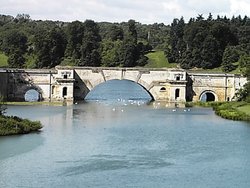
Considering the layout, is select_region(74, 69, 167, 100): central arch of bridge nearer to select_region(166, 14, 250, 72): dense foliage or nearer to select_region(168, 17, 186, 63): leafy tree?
select_region(166, 14, 250, 72): dense foliage

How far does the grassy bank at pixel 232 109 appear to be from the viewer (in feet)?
195

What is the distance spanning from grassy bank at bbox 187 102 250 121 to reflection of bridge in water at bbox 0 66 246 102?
12.2 ft

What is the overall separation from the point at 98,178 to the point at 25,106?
1429 inches

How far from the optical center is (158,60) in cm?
11250

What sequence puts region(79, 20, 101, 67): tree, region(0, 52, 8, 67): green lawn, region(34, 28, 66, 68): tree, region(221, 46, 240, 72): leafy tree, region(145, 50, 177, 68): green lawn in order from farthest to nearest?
1. region(145, 50, 177, 68): green lawn
2. region(0, 52, 8, 67): green lawn
3. region(79, 20, 101, 67): tree
4. region(34, 28, 66, 68): tree
5. region(221, 46, 240, 72): leafy tree

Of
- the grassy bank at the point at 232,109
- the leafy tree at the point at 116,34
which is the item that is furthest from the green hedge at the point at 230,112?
the leafy tree at the point at 116,34

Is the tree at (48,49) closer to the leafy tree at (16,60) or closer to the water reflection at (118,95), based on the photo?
the leafy tree at (16,60)

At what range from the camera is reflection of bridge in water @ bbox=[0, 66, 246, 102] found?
254 feet

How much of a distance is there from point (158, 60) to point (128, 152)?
71.0 m

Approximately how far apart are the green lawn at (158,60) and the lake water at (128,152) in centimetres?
4716

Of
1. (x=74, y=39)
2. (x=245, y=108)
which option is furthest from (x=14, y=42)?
(x=245, y=108)

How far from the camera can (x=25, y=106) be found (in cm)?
7012

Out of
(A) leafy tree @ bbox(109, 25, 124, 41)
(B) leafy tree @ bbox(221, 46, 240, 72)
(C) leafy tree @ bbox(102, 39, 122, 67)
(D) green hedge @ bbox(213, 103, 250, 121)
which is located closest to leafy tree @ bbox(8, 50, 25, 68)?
(C) leafy tree @ bbox(102, 39, 122, 67)

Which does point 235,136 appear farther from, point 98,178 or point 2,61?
point 2,61
